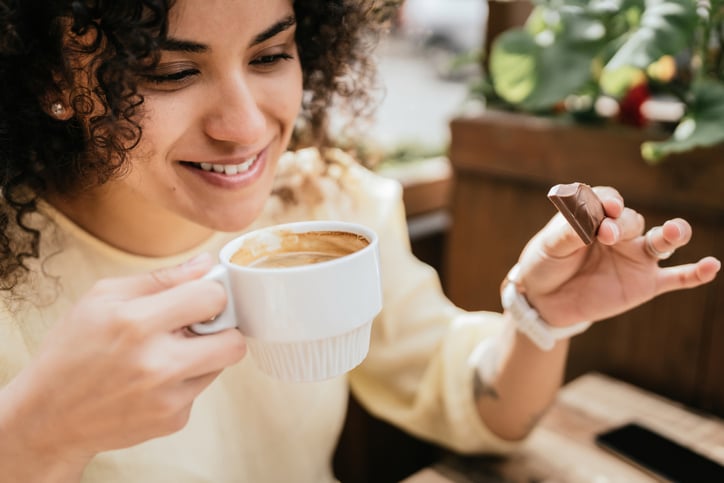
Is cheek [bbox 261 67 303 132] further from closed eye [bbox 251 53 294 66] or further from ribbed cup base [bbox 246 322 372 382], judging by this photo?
ribbed cup base [bbox 246 322 372 382]

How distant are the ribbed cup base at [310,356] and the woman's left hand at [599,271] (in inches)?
13.6

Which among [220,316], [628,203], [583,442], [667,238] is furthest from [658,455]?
[220,316]

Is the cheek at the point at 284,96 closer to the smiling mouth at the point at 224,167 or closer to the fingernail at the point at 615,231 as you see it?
the smiling mouth at the point at 224,167

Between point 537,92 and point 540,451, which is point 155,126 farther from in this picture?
point 537,92

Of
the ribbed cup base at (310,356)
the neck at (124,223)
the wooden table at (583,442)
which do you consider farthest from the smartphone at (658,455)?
the neck at (124,223)

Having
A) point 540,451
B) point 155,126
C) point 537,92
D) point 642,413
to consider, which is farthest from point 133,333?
point 537,92

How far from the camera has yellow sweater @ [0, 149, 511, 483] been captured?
1040 millimetres

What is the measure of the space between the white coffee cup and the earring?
369 mm

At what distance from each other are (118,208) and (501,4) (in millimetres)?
1279

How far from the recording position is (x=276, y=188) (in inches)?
52.6

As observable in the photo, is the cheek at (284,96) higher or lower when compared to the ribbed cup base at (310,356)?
higher

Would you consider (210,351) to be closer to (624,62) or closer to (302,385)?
(302,385)

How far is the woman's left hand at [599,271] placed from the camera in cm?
88

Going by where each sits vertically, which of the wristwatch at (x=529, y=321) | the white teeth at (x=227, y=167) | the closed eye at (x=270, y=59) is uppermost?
the closed eye at (x=270, y=59)
